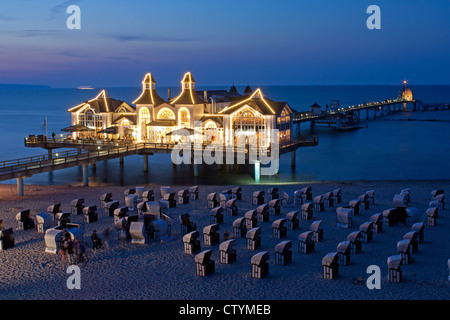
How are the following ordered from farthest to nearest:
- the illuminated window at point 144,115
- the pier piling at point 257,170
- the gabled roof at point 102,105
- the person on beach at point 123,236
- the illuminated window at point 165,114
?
the gabled roof at point 102,105 < the illuminated window at point 144,115 < the illuminated window at point 165,114 < the pier piling at point 257,170 < the person on beach at point 123,236

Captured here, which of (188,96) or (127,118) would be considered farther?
(127,118)

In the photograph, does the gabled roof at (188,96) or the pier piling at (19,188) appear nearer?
the pier piling at (19,188)

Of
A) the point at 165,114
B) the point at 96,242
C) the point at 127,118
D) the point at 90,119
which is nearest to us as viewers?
the point at 96,242

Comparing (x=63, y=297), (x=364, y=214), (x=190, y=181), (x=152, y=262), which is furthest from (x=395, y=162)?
(x=63, y=297)

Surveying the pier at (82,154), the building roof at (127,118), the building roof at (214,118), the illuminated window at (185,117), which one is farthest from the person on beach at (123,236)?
the building roof at (127,118)

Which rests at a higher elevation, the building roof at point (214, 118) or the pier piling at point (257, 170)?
the building roof at point (214, 118)

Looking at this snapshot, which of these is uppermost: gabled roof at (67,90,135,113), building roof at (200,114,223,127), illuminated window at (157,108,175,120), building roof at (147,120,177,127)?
gabled roof at (67,90,135,113)

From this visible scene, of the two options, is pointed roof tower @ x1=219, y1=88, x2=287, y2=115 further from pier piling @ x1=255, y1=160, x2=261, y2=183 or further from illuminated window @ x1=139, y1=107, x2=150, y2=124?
illuminated window @ x1=139, y1=107, x2=150, y2=124

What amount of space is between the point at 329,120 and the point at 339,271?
7257 centimetres

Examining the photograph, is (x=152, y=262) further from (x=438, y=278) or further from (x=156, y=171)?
(x=156, y=171)

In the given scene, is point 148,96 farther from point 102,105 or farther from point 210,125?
point 210,125

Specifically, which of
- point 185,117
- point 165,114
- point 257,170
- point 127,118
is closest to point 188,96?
point 185,117

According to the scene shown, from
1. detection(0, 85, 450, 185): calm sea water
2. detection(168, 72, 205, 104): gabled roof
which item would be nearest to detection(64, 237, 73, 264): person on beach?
detection(0, 85, 450, 185): calm sea water

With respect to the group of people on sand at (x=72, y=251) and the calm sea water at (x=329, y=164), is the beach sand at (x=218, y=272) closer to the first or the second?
the group of people on sand at (x=72, y=251)
